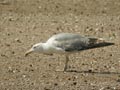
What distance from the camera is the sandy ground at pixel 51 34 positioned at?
10.1 metres

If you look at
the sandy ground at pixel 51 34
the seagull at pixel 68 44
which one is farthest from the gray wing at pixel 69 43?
the sandy ground at pixel 51 34

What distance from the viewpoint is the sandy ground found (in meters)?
10.1

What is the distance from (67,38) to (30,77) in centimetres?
117

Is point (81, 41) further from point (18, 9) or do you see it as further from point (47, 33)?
point (18, 9)

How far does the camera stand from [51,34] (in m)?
14.4

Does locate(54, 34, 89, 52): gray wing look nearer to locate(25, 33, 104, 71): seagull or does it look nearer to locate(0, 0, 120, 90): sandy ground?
locate(25, 33, 104, 71): seagull

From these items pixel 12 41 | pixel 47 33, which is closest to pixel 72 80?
pixel 12 41

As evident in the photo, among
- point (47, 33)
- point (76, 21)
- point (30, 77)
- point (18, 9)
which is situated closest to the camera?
point (30, 77)

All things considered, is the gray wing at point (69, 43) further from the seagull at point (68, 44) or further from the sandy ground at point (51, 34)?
the sandy ground at point (51, 34)

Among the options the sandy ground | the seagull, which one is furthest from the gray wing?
the sandy ground

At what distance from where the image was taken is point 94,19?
1636 cm

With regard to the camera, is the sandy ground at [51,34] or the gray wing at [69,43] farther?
the gray wing at [69,43]

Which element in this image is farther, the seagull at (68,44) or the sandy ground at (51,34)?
the seagull at (68,44)

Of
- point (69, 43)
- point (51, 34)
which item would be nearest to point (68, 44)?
point (69, 43)
